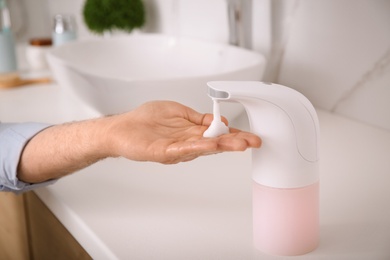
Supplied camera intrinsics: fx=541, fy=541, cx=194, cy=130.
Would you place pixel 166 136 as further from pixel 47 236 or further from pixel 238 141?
pixel 47 236

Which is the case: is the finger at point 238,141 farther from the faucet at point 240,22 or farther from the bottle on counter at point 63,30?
the bottle on counter at point 63,30

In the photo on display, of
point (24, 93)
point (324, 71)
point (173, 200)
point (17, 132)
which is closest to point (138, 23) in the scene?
point (24, 93)

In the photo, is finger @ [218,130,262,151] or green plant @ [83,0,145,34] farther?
green plant @ [83,0,145,34]

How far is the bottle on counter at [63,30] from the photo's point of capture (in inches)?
64.1

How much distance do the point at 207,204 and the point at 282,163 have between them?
7.9 inches

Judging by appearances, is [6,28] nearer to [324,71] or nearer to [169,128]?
[324,71]

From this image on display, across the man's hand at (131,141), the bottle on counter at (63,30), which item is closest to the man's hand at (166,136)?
the man's hand at (131,141)

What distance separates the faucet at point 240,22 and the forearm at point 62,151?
500 millimetres

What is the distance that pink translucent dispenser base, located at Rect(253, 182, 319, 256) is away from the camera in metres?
0.58

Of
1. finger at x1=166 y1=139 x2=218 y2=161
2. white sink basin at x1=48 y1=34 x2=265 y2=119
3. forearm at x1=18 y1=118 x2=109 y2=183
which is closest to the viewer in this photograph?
finger at x1=166 y1=139 x2=218 y2=161

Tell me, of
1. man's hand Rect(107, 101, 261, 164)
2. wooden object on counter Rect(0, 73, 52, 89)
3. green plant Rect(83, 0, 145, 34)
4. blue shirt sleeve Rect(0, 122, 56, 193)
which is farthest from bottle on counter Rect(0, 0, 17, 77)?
man's hand Rect(107, 101, 261, 164)

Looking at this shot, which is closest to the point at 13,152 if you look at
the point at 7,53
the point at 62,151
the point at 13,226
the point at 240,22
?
the point at 62,151

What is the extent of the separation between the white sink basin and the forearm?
0.56 feet

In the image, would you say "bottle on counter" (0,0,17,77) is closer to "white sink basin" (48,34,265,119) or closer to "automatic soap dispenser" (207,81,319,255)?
"white sink basin" (48,34,265,119)
